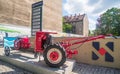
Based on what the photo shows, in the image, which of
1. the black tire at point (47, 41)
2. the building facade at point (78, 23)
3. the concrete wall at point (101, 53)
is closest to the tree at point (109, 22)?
the building facade at point (78, 23)

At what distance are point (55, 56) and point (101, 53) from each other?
2.95 meters

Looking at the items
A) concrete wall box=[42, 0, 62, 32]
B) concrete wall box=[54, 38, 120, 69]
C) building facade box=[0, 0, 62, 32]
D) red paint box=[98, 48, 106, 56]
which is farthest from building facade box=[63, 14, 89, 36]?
red paint box=[98, 48, 106, 56]

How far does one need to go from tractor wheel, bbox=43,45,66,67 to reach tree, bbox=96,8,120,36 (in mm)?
33281

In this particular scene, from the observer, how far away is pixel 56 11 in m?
32.9

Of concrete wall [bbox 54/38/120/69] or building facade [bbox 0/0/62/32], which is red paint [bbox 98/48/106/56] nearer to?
concrete wall [bbox 54/38/120/69]

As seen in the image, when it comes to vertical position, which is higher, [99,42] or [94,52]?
[99,42]

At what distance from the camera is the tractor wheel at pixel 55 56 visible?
4.46 m

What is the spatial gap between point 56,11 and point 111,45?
27910mm

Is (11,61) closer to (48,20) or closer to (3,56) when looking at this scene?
(3,56)

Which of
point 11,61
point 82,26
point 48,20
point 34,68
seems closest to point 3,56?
point 11,61

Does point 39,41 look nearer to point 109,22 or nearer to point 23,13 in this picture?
point 23,13

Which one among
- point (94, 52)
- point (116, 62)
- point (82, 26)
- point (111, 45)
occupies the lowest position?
point (116, 62)

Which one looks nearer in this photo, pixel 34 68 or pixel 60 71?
pixel 60 71

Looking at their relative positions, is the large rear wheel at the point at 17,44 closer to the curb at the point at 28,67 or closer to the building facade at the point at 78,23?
the curb at the point at 28,67
